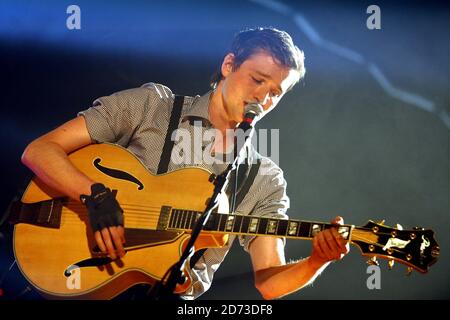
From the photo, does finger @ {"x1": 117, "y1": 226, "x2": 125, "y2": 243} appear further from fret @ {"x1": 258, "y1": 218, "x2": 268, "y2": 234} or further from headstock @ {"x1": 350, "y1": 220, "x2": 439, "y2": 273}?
headstock @ {"x1": 350, "y1": 220, "x2": 439, "y2": 273}

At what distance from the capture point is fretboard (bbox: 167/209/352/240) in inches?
110

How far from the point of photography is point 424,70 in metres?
3.85

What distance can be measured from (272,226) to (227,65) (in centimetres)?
109

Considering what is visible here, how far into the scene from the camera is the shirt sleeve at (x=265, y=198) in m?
3.24

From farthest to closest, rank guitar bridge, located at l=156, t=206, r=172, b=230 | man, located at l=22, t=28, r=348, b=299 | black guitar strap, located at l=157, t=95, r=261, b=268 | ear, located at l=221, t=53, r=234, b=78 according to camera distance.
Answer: ear, located at l=221, t=53, r=234, b=78, black guitar strap, located at l=157, t=95, r=261, b=268, man, located at l=22, t=28, r=348, b=299, guitar bridge, located at l=156, t=206, r=172, b=230

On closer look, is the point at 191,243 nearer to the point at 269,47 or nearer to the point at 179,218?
the point at 179,218

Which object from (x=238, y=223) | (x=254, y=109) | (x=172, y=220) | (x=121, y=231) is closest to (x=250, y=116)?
(x=254, y=109)

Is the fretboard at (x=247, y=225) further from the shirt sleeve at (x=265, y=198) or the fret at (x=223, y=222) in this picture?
the shirt sleeve at (x=265, y=198)

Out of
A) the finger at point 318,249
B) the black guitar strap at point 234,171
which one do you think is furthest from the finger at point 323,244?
→ the black guitar strap at point 234,171

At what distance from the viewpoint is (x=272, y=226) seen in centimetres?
281

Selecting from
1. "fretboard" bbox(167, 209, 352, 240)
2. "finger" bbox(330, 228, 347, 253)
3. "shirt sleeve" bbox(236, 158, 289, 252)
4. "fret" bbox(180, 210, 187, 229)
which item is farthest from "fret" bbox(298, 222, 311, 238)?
"fret" bbox(180, 210, 187, 229)
